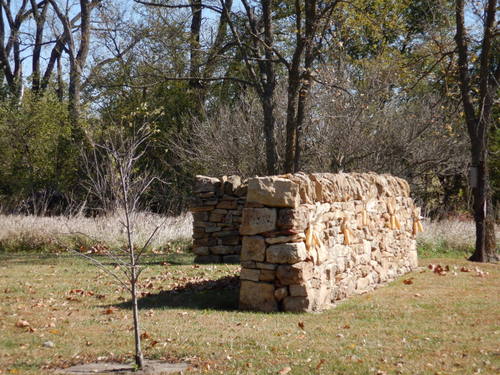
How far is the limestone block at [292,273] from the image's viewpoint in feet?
26.4

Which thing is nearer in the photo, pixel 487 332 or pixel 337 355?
pixel 337 355

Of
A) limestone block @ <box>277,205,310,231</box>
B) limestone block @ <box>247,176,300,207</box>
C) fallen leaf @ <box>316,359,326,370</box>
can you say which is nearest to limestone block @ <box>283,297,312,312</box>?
limestone block @ <box>277,205,310,231</box>

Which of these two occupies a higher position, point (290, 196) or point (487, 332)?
point (290, 196)

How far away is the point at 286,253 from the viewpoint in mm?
8039

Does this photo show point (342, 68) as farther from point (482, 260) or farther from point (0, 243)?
point (0, 243)

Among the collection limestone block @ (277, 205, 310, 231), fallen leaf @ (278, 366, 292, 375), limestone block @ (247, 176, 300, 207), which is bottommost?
fallen leaf @ (278, 366, 292, 375)

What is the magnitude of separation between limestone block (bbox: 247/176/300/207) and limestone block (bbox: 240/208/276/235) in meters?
0.11

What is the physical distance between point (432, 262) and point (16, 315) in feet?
29.4

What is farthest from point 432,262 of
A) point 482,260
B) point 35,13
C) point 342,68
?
point 35,13

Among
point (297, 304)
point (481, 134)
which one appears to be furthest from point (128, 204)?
point (481, 134)

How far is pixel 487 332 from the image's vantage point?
7.20 m

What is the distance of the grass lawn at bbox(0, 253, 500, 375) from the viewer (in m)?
5.90

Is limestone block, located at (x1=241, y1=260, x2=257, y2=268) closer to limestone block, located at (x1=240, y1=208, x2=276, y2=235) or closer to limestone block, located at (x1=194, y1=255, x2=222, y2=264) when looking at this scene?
limestone block, located at (x1=240, y1=208, x2=276, y2=235)

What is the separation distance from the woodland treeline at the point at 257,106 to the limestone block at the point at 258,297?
667cm
